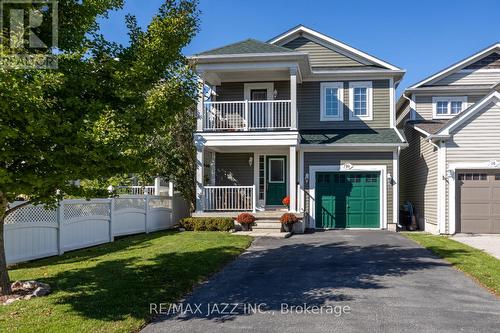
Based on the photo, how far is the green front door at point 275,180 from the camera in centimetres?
1742

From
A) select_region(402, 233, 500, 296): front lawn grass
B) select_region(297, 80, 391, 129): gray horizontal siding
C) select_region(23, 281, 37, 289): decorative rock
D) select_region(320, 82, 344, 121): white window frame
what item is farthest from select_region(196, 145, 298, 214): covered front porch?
select_region(23, 281, 37, 289): decorative rock

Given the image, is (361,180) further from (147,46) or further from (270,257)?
(147,46)

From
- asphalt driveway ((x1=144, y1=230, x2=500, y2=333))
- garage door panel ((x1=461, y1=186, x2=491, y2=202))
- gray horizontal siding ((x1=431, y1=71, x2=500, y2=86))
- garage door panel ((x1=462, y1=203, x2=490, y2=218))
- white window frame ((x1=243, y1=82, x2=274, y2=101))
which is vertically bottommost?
asphalt driveway ((x1=144, y1=230, x2=500, y2=333))

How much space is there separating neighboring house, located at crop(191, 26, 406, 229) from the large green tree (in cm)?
844

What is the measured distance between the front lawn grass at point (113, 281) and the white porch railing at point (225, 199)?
3785 mm

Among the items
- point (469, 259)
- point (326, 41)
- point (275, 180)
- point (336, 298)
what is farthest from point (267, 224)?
point (336, 298)

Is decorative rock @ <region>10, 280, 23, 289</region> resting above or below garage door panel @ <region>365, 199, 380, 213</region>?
below

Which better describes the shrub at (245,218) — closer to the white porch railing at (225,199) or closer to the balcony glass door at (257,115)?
the white porch railing at (225,199)

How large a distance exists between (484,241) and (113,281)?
10937mm

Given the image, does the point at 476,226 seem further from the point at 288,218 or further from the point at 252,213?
the point at 252,213

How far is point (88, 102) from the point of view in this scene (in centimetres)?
588

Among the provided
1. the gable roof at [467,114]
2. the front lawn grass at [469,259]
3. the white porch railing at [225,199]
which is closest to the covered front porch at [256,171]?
the white porch railing at [225,199]
